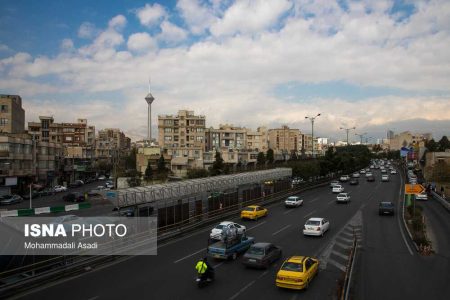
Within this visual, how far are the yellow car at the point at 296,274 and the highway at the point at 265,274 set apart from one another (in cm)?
31

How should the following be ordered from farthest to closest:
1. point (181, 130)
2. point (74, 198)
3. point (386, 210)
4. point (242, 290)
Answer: point (181, 130) → point (74, 198) → point (386, 210) → point (242, 290)

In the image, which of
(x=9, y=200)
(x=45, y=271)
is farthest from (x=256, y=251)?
(x=9, y=200)

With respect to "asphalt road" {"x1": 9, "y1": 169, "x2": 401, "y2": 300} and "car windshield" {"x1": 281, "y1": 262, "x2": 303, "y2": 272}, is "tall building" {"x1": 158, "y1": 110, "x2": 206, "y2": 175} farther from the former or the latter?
"car windshield" {"x1": 281, "y1": 262, "x2": 303, "y2": 272}

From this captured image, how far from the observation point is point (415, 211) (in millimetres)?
31859

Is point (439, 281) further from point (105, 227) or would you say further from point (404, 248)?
point (105, 227)

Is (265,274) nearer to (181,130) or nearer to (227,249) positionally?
(227,249)

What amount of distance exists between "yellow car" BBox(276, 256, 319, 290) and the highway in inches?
12.4

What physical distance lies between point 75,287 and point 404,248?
17.7 m

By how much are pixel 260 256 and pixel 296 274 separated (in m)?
3.19

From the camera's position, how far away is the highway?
15273mm

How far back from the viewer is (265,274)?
17.9m

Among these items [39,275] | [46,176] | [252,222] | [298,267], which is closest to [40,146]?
[46,176]

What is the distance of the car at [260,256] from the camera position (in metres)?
18.3

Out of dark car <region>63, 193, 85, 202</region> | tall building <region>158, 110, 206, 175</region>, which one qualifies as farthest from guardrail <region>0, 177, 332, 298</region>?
tall building <region>158, 110, 206, 175</region>
